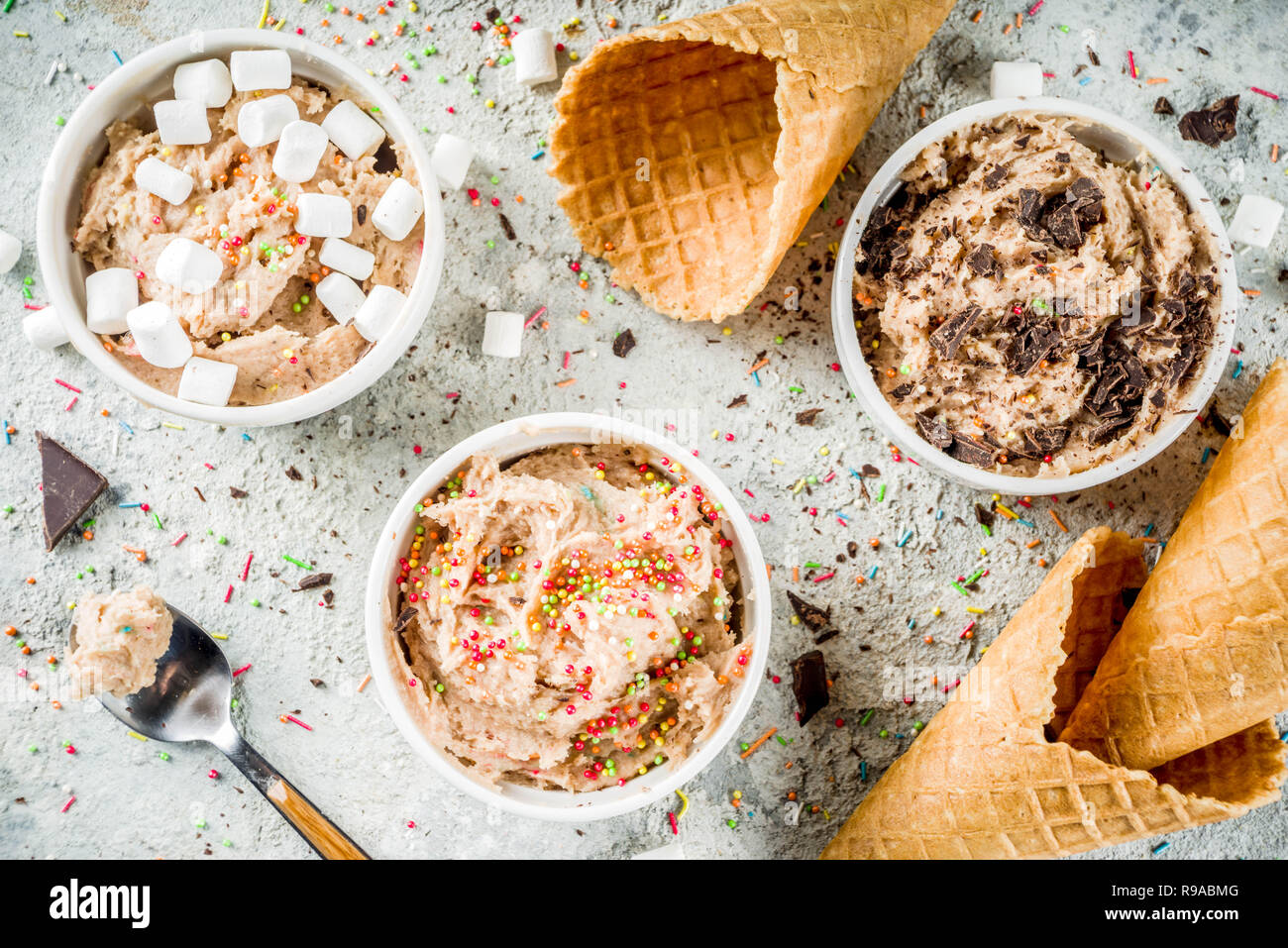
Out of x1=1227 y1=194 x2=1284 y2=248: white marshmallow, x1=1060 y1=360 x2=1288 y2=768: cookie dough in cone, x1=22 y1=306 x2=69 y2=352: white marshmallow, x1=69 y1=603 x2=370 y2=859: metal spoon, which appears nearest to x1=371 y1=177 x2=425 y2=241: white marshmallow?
x1=22 y1=306 x2=69 y2=352: white marshmallow

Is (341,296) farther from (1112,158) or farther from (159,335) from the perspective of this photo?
(1112,158)

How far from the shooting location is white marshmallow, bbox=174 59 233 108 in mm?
2270

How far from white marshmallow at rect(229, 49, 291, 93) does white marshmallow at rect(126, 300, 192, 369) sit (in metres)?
0.55

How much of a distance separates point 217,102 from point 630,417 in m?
1.23

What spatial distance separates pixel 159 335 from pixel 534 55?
1.16 m

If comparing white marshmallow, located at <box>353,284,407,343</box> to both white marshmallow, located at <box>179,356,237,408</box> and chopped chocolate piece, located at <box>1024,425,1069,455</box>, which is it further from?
chopped chocolate piece, located at <box>1024,425,1069,455</box>

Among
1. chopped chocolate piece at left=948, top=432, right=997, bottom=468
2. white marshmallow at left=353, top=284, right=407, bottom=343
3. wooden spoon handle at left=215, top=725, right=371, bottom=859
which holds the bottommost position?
wooden spoon handle at left=215, top=725, right=371, bottom=859

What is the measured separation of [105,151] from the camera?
2.35 m

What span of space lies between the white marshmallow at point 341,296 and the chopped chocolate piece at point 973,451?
57.2 inches

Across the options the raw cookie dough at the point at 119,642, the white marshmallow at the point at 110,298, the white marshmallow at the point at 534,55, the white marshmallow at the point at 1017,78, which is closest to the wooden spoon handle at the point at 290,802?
the raw cookie dough at the point at 119,642

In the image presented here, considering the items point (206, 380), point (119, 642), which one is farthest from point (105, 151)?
point (119, 642)

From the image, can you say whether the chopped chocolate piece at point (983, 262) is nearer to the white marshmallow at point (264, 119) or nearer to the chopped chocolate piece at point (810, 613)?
the chopped chocolate piece at point (810, 613)
